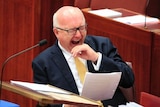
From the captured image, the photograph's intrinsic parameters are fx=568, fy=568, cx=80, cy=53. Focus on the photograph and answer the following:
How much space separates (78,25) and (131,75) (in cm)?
32

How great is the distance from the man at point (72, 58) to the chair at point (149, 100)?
12 centimetres

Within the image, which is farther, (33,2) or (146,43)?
(33,2)

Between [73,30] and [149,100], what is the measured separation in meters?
0.48

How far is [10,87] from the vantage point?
2.04 metres

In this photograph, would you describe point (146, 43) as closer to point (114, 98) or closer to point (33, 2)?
point (114, 98)

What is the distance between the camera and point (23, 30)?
3.57 metres

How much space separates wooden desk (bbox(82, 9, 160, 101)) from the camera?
2.81 m

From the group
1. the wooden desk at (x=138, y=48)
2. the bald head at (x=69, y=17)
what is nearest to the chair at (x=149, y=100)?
the wooden desk at (x=138, y=48)

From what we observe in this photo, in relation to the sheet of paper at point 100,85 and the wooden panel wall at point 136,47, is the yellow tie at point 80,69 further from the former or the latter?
the wooden panel wall at point 136,47

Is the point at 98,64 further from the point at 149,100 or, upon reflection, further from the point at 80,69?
the point at 149,100

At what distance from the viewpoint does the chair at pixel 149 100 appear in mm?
2535

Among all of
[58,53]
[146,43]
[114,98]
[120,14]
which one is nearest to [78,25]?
[58,53]

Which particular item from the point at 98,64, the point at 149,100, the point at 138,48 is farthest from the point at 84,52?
the point at 138,48

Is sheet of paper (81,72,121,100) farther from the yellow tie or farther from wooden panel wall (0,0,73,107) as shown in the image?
wooden panel wall (0,0,73,107)
